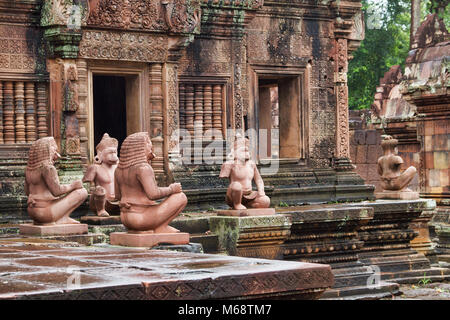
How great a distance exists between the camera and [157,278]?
19.6 ft

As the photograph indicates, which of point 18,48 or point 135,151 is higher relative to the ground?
point 18,48

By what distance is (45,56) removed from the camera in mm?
12531

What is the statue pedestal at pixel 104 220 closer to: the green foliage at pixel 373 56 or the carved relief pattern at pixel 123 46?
the carved relief pattern at pixel 123 46

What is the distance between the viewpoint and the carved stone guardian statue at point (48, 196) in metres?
9.83

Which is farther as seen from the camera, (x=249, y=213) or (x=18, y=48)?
(x=18, y=48)

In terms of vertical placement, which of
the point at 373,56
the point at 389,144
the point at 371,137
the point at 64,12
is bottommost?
the point at 389,144

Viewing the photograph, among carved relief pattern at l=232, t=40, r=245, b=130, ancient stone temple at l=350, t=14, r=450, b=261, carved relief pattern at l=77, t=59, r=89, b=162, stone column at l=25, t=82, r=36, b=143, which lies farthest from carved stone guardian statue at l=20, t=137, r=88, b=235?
ancient stone temple at l=350, t=14, r=450, b=261

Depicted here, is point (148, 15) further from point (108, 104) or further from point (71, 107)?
point (108, 104)

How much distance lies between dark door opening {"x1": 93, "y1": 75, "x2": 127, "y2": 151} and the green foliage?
56.6 feet

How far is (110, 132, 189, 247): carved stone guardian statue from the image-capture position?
349 inches

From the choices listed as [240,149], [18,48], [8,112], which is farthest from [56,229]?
[18,48]

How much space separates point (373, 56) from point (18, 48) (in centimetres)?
2305

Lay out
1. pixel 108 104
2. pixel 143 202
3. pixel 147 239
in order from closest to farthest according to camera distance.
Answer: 1. pixel 147 239
2. pixel 143 202
3. pixel 108 104
